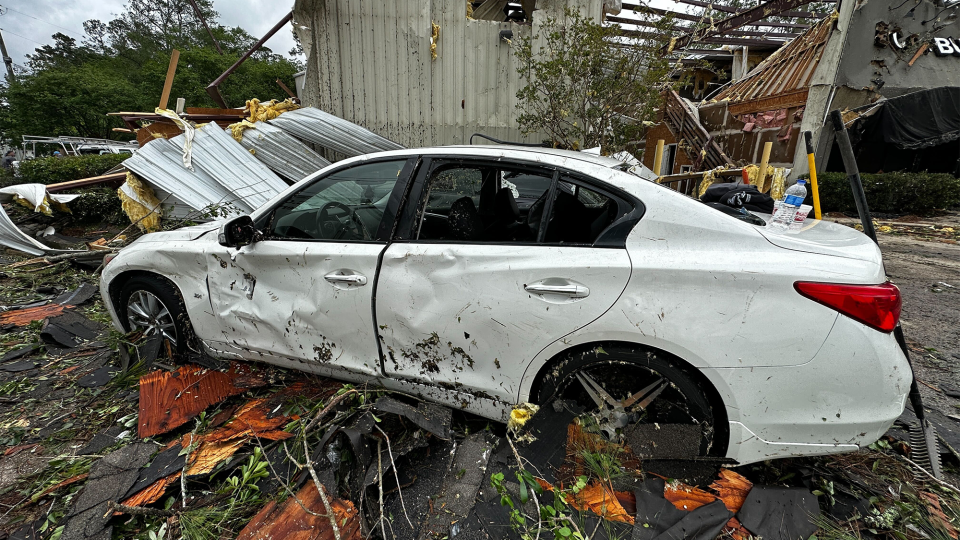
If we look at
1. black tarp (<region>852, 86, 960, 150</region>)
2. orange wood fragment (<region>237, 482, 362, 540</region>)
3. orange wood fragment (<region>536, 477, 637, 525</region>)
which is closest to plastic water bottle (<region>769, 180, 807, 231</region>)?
orange wood fragment (<region>536, 477, 637, 525</region>)

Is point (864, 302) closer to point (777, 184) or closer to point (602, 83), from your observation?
point (602, 83)

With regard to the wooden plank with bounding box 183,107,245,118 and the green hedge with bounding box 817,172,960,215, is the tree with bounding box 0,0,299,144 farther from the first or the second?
the green hedge with bounding box 817,172,960,215

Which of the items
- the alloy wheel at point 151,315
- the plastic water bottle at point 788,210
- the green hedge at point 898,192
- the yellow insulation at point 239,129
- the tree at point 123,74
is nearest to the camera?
the plastic water bottle at point 788,210

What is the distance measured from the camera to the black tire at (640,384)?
1.74 meters

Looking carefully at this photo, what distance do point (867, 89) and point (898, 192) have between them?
9.28 ft

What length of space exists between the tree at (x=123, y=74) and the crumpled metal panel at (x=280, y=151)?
504 inches

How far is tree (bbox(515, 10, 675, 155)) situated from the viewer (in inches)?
220

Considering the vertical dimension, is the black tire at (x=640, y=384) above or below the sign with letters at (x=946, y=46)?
below

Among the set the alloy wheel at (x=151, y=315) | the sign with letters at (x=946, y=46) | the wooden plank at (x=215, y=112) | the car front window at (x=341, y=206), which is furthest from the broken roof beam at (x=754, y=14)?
the alloy wheel at (x=151, y=315)

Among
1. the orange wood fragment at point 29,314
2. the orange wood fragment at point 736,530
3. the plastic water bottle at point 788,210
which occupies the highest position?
the plastic water bottle at point 788,210

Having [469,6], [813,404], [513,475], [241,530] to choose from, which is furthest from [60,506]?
[469,6]

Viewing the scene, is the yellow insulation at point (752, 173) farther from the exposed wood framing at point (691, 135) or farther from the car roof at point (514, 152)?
the car roof at point (514, 152)

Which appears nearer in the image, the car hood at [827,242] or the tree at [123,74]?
the car hood at [827,242]

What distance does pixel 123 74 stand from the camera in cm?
2875
